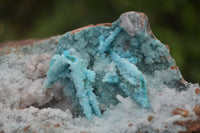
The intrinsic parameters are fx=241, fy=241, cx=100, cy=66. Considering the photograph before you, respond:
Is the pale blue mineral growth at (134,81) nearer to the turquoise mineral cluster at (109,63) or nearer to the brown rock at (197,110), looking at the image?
the turquoise mineral cluster at (109,63)

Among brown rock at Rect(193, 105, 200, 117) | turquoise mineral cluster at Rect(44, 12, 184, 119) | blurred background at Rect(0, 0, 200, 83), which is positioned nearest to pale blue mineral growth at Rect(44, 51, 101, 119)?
turquoise mineral cluster at Rect(44, 12, 184, 119)

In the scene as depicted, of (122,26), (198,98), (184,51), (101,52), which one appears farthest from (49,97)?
(184,51)

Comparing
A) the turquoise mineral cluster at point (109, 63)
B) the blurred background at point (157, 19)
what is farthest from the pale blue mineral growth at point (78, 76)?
the blurred background at point (157, 19)

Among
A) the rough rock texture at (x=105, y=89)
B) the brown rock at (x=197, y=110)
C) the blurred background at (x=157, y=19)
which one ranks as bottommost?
the brown rock at (x=197, y=110)

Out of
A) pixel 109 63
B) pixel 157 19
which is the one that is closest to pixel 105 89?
pixel 109 63

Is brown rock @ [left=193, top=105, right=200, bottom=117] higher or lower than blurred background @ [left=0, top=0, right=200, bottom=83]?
lower

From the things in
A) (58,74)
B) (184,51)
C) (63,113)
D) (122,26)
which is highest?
(184,51)

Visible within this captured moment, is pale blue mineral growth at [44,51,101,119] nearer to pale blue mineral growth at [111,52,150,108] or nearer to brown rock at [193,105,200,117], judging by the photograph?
pale blue mineral growth at [111,52,150,108]

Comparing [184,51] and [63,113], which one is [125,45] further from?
[184,51]

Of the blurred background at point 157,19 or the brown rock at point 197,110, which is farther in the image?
the blurred background at point 157,19
